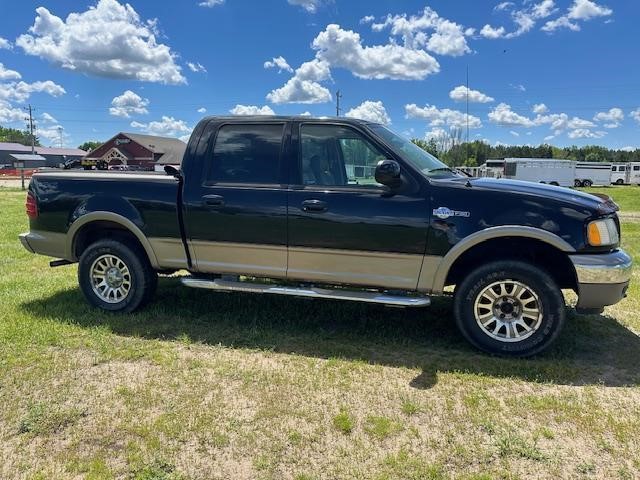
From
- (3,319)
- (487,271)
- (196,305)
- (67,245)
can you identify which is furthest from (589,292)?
(3,319)

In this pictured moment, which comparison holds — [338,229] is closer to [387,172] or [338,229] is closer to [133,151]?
[387,172]

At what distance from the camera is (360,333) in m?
5.09

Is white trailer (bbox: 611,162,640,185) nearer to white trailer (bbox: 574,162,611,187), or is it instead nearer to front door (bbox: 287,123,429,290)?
white trailer (bbox: 574,162,611,187)

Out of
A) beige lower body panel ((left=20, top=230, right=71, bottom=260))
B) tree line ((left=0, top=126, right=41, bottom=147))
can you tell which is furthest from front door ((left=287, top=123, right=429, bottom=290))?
tree line ((left=0, top=126, right=41, bottom=147))

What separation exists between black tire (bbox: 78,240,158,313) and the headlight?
415 cm

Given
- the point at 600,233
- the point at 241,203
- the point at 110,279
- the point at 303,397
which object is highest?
the point at 241,203

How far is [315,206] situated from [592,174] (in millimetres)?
53932

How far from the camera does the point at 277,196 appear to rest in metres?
4.86

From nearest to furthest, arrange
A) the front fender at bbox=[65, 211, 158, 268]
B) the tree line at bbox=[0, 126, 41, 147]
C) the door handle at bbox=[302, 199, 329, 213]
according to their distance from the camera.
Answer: the door handle at bbox=[302, 199, 329, 213]
the front fender at bbox=[65, 211, 158, 268]
the tree line at bbox=[0, 126, 41, 147]

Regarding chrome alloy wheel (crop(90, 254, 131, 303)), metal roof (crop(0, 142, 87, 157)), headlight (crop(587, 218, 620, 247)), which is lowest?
chrome alloy wheel (crop(90, 254, 131, 303))

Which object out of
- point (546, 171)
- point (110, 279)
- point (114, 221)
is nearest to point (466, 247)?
point (114, 221)

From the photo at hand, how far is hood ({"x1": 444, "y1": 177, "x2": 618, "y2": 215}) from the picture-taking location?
4273 mm

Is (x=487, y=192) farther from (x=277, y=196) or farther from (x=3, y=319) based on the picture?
(x=3, y=319)

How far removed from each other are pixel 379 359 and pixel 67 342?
2.80 m
